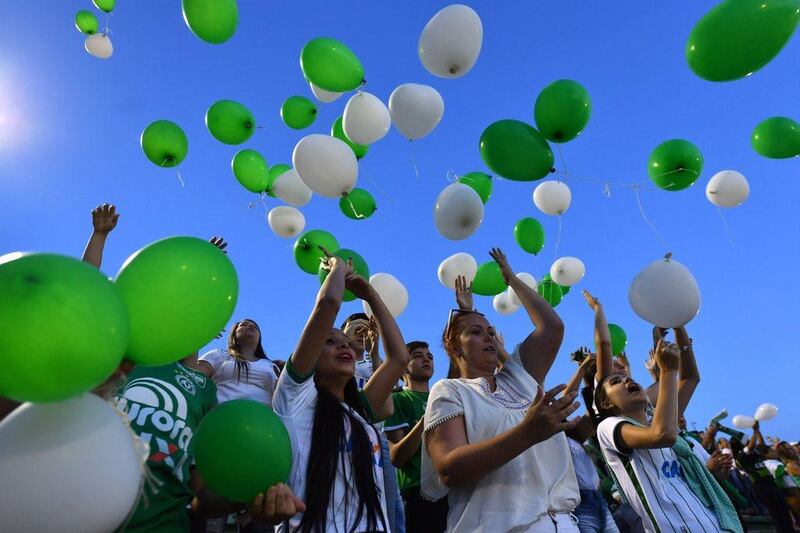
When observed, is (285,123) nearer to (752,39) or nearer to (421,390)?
(421,390)

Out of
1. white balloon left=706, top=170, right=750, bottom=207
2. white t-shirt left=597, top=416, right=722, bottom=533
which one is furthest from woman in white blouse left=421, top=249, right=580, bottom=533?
white balloon left=706, top=170, right=750, bottom=207

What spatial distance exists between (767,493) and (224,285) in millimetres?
7432

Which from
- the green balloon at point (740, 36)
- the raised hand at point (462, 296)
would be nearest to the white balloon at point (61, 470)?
the raised hand at point (462, 296)

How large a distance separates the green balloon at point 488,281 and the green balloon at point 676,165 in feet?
4.65

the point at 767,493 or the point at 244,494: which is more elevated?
the point at 767,493

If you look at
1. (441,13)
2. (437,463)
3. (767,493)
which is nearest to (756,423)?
(767,493)

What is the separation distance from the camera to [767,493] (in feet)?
21.4

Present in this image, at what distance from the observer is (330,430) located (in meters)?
1.94

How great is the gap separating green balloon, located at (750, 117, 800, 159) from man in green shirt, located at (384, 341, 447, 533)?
3.04 meters

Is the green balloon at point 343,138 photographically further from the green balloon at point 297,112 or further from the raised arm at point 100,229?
the raised arm at point 100,229

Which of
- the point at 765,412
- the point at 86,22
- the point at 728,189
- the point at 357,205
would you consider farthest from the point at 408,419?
the point at 765,412

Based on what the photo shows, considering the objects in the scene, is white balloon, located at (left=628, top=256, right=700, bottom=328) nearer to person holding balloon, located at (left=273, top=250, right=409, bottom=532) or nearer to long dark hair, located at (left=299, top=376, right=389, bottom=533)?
person holding balloon, located at (left=273, top=250, right=409, bottom=532)

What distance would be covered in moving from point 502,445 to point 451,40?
3.00m

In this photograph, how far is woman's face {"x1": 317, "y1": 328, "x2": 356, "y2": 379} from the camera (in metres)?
2.21
